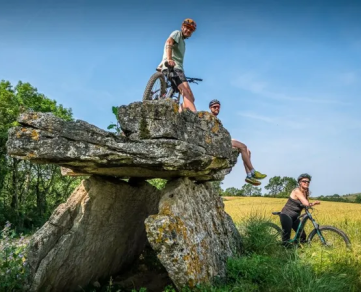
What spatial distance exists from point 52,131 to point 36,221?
1467cm

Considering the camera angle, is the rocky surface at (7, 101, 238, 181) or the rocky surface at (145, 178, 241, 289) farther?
the rocky surface at (7, 101, 238, 181)

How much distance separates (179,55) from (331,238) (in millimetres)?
5758

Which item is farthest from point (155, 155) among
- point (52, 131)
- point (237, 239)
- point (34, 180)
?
point (34, 180)

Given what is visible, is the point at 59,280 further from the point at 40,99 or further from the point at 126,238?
the point at 40,99

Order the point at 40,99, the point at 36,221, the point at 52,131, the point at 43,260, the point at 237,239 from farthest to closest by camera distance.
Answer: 1. the point at 40,99
2. the point at 36,221
3. the point at 237,239
4. the point at 43,260
5. the point at 52,131

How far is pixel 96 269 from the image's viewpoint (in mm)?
8461

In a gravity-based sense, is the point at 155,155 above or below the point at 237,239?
above

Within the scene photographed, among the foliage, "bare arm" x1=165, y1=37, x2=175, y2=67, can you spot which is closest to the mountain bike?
"bare arm" x1=165, y1=37, x2=175, y2=67

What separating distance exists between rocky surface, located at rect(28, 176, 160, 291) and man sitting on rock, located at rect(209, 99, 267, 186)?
2488mm

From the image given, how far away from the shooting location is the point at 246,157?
9.66 meters

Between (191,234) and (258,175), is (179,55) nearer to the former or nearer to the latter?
(258,175)

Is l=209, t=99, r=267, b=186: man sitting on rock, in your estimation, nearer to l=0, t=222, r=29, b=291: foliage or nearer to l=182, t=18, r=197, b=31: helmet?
l=182, t=18, r=197, b=31: helmet

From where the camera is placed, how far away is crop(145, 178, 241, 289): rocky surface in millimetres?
6426

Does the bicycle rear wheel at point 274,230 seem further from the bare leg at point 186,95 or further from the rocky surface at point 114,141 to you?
the rocky surface at point 114,141
